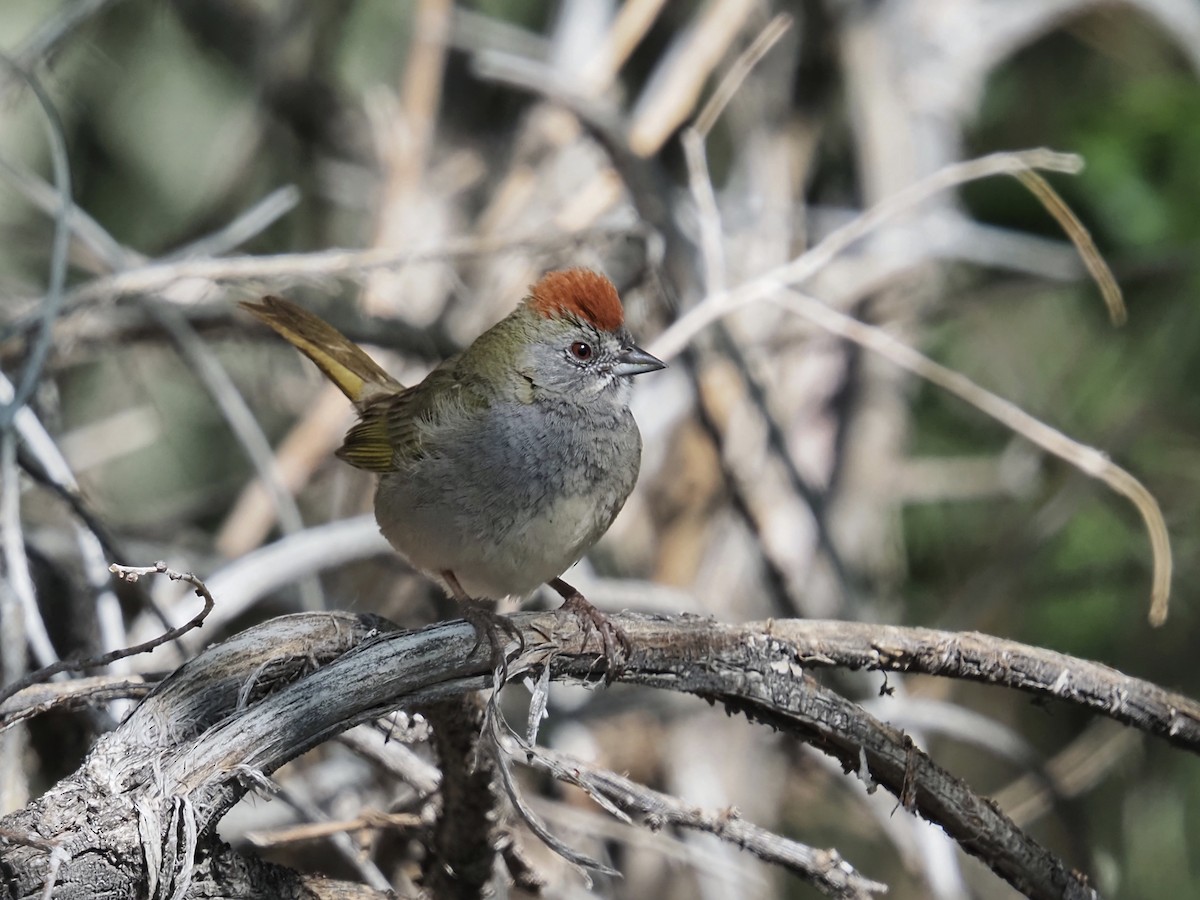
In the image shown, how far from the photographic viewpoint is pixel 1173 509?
18.1 ft

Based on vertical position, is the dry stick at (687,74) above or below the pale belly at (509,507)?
above

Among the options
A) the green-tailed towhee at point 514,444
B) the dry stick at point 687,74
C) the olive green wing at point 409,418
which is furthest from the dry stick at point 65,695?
the dry stick at point 687,74

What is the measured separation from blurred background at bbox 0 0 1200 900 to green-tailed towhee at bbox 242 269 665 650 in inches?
21.1

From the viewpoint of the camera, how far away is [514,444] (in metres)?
3.28

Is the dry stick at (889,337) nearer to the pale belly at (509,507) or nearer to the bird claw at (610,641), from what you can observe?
the pale belly at (509,507)

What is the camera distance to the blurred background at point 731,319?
15.0ft

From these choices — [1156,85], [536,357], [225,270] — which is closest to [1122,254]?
[1156,85]

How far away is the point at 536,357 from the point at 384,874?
143 cm

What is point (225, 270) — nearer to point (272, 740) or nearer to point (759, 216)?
point (272, 740)

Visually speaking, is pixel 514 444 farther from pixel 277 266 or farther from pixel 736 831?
pixel 736 831

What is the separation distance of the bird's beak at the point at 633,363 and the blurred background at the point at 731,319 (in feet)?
2.81

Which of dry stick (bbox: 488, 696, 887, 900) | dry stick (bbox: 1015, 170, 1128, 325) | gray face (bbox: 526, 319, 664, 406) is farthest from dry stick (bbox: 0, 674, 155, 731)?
dry stick (bbox: 1015, 170, 1128, 325)

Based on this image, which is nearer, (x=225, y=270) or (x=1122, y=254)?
(x=225, y=270)

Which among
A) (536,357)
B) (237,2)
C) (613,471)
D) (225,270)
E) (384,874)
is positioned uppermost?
(237,2)
